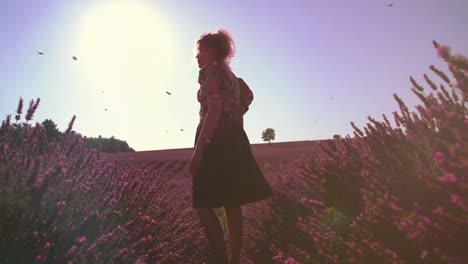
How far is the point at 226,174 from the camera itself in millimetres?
2885

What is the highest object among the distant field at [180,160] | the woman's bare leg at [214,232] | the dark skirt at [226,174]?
the distant field at [180,160]

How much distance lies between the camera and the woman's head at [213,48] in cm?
308

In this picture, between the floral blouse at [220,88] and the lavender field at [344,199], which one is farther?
the floral blouse at [220,88]

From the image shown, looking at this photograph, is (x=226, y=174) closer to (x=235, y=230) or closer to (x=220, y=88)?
(x=235, y=230)

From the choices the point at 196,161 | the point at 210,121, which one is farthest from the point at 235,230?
the point at 210,121

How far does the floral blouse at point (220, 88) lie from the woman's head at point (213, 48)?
12 centimetres

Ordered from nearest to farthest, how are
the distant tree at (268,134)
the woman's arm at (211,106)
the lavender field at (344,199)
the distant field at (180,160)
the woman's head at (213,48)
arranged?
the lavender field at (344,199) → the woman's arm at (211,106) → the woman's head at (213,48) → the distant field at (180,160) → the distant tree at (268,134)

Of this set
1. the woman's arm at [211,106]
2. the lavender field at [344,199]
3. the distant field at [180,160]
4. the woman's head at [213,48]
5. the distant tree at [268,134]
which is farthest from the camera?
the distant tree at [268,134]

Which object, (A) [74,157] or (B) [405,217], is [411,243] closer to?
(B) [405,217]

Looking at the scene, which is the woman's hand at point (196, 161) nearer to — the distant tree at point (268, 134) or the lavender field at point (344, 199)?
the lavender field at point (344, 199)

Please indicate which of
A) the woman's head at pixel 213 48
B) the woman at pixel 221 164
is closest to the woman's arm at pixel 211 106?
the woman at pixel 221 164

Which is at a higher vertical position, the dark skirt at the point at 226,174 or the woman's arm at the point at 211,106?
the woman's arm at the point at 211,106

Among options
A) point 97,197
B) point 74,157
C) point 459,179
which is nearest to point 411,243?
point 459,179

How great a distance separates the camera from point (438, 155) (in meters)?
1.03
